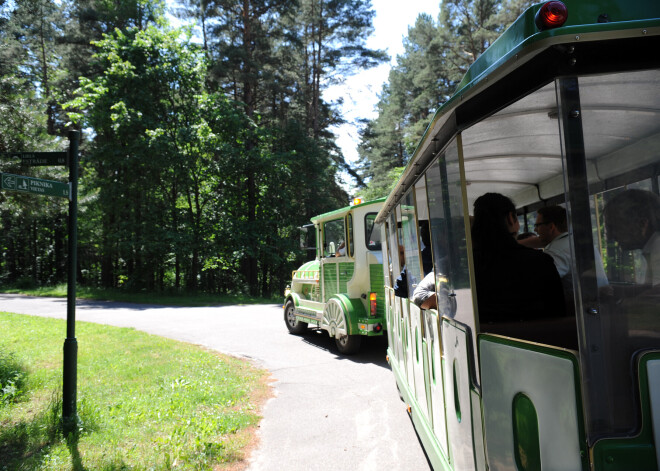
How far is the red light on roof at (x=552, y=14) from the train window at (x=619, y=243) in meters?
0.24

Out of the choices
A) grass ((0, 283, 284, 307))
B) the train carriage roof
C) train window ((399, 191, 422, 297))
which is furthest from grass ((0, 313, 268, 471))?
grass ((0, 283, 284, 307))

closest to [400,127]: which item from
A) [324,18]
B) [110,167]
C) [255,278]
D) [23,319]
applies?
[324,18]

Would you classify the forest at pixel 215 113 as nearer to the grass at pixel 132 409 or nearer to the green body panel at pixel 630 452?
the grass at pixel 132 409

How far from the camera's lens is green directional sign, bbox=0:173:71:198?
396cm

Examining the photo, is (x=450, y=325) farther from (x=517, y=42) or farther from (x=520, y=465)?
(x=517, y=42)

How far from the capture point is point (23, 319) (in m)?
12.4

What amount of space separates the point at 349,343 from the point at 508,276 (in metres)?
5.69

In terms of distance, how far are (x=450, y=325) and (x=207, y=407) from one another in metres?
3.53

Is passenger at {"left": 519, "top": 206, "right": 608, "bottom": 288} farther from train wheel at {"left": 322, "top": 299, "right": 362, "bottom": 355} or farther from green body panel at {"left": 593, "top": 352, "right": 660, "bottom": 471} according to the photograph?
train wheel at {"left": 322, "top": 299, "right": 362, "bottom": 355}

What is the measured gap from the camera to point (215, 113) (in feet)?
71.2

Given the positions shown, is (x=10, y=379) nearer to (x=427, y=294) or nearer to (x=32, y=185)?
(x=32, y=185)

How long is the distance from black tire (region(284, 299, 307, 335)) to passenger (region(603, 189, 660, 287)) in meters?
8.43

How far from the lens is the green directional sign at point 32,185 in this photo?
13.0 feet

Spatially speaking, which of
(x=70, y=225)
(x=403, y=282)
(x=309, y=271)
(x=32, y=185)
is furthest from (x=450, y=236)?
(x=309, y=271)
